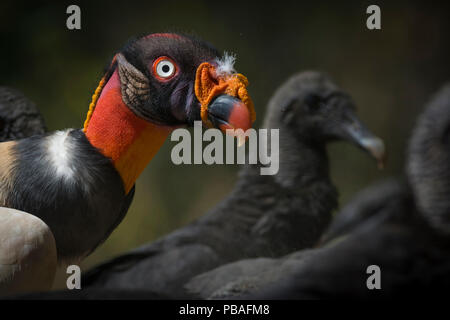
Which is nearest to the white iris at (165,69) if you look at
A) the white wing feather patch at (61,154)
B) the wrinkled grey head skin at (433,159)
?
the white wing feather patch at (61,154)

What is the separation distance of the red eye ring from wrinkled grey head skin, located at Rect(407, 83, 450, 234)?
84cm

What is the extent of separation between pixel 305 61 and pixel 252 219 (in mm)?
423

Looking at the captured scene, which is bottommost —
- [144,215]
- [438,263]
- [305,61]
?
[438,263]

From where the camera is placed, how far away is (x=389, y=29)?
1.27 metres

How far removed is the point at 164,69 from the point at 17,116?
0.46 meters

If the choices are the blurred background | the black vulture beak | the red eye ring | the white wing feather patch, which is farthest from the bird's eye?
the black vulture beak

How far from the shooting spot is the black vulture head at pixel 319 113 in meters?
1.32

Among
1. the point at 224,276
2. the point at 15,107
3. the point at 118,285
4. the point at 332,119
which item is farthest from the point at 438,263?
the point at 15,107

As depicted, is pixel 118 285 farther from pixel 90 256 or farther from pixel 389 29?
pixel 389 29

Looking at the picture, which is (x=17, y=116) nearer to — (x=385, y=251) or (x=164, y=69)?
(x=164, y=69)

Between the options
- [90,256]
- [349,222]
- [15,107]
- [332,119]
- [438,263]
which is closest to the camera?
[438,263]

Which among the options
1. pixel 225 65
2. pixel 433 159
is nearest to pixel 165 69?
pixel 225 65

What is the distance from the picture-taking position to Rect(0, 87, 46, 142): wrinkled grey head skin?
1220 mm

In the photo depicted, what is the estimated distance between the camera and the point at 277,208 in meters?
1.41
